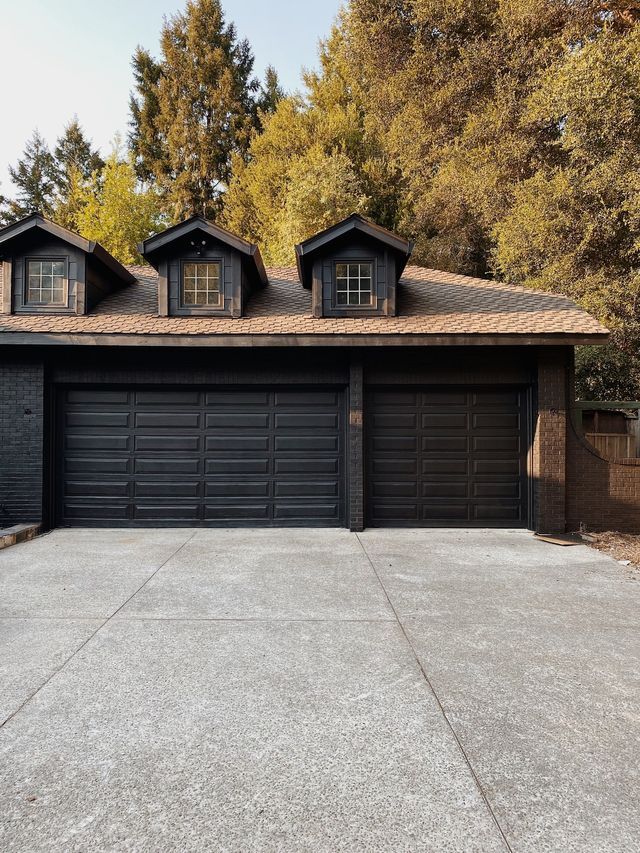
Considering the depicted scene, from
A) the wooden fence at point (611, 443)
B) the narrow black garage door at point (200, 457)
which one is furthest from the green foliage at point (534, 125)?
the narrow black garage door at point (200, 457)

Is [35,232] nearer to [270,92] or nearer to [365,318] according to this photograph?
[365,318]

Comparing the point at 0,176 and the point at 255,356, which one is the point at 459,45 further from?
the point at 0,176

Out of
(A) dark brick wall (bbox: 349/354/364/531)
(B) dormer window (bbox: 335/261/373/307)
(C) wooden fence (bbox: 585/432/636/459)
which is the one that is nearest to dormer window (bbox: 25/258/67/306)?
(B) dormer window (bbox: 335/261/373/307)

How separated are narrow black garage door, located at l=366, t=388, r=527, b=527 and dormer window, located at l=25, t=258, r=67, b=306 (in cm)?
578

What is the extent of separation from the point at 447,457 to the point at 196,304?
512 centimetres

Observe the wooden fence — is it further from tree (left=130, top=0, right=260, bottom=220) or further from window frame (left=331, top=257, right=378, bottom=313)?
tree (left=130, top=0, right=260, bottom=220)

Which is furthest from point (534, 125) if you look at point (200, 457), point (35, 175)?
point (35, 175)

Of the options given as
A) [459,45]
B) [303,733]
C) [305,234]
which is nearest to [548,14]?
[459,45]

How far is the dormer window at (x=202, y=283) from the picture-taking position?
8.68 m

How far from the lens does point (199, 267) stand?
8.73m

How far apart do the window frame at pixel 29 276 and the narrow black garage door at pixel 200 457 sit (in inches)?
61.4

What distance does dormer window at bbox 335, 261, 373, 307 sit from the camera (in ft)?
28.3

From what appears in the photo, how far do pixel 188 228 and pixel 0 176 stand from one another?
34.8m

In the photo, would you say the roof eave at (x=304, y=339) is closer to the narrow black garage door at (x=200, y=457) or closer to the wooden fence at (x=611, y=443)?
the narrow black garage door at (x=200, y=457)
